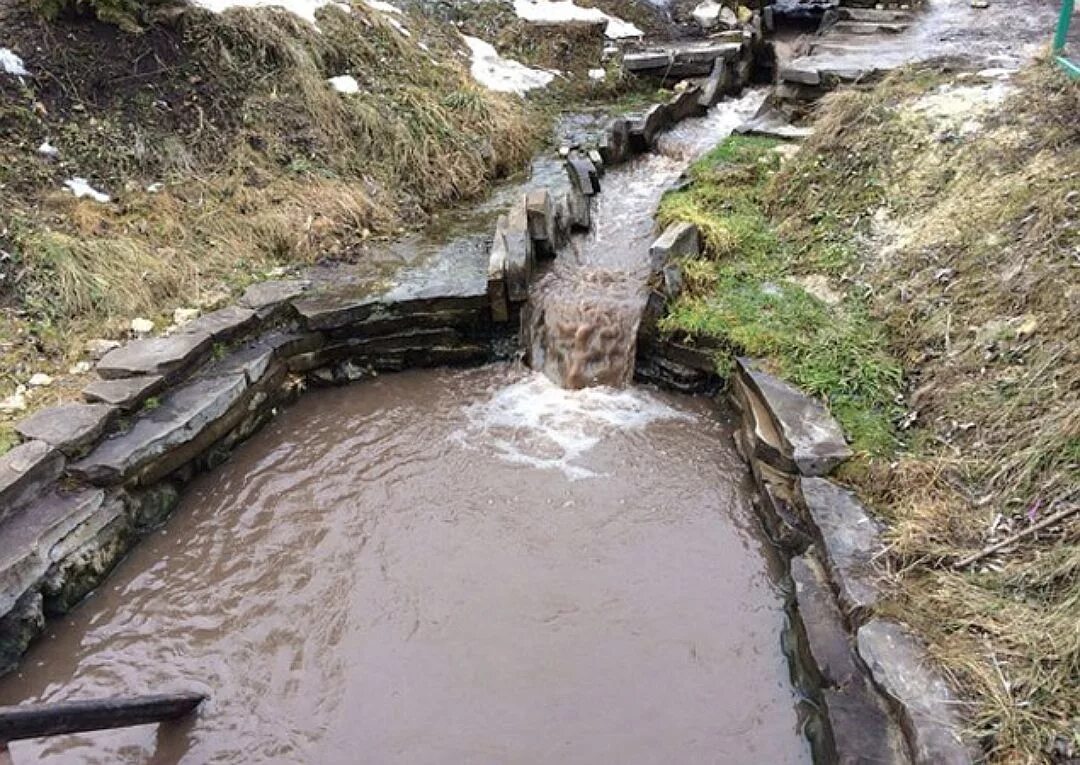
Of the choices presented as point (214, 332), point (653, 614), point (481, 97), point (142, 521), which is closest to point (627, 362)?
point (653, 614)

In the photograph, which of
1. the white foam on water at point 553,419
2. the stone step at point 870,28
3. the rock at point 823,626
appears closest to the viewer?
the rock at point 823,626

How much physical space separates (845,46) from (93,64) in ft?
28.5

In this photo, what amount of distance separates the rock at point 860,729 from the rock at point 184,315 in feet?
16.9

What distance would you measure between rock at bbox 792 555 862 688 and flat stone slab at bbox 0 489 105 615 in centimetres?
412

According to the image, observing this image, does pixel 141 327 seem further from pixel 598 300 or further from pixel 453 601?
pixel 598 300

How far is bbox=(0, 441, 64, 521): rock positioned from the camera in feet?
15.6

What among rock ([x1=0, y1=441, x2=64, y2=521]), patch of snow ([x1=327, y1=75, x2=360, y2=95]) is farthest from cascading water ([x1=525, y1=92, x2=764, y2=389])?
rock ([x1=0, y1=441, x2=64, y2=521])

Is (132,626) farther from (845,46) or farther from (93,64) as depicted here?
(845,46)

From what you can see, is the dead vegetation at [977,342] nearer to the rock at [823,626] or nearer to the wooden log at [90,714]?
the rock at [823,626]

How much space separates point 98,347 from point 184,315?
0.67m

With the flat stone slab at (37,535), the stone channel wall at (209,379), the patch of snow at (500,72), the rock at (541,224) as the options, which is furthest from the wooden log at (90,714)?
the patch of snow at (500,72)

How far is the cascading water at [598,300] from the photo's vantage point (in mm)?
6965

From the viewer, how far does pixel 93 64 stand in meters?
7.77

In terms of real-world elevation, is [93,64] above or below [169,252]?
above
